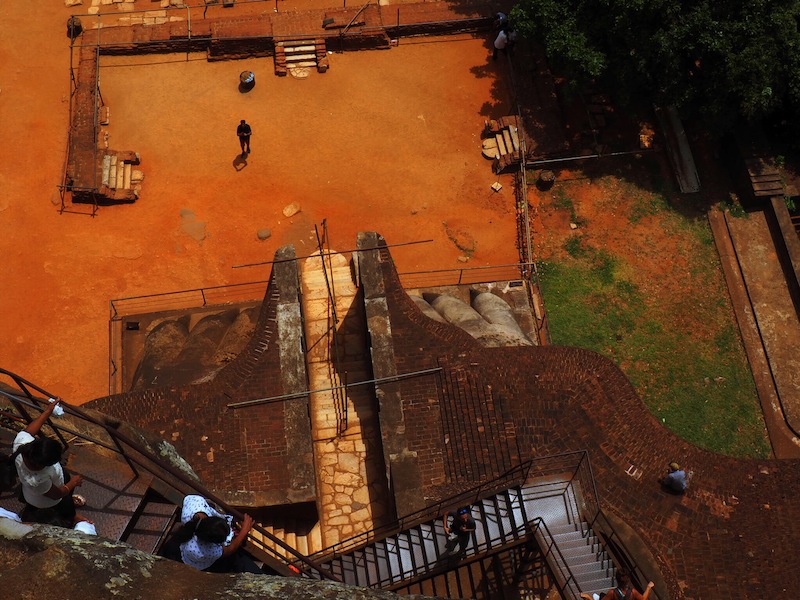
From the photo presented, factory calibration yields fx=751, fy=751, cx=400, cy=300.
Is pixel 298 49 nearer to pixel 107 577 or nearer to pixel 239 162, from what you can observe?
pixel 239 162

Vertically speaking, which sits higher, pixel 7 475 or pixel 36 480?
pixel 7 475

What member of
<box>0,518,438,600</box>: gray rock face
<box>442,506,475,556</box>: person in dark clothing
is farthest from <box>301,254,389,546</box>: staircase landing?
<box>0,518,438,600</box>: gray rock face

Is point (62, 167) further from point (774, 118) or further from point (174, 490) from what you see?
point (774, 118)

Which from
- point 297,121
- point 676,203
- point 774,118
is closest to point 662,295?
point 676,203

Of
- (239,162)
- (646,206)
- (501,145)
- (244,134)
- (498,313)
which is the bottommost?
(498,313)

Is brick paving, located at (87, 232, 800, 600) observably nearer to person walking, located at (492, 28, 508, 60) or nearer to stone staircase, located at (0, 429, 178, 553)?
stone staircase, located at (0, 429, 178, 553)

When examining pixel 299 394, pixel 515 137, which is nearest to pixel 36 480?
pixel 299 394

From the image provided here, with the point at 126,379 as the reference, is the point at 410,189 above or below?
above

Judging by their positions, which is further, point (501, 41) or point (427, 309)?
point (501, 41)
